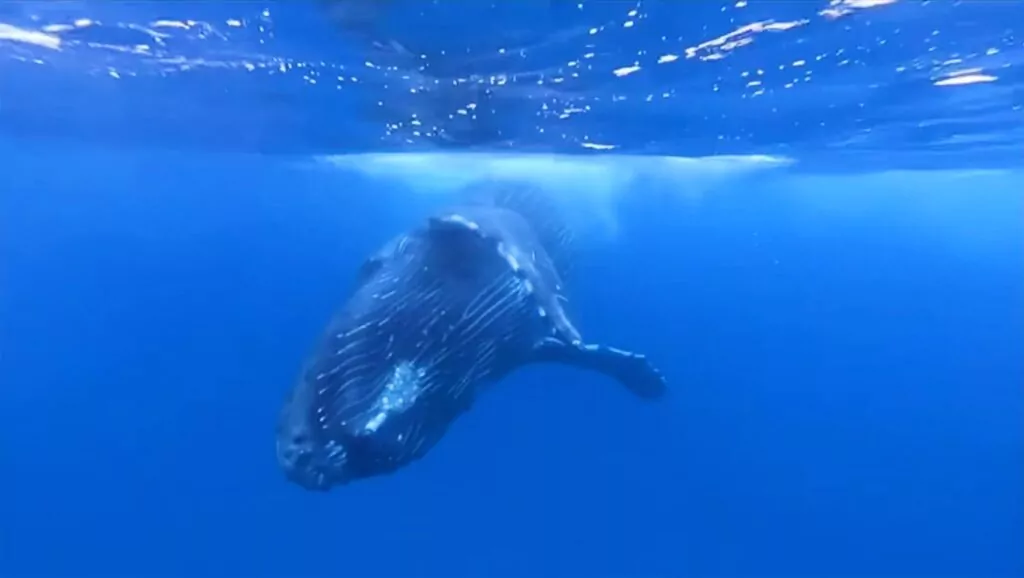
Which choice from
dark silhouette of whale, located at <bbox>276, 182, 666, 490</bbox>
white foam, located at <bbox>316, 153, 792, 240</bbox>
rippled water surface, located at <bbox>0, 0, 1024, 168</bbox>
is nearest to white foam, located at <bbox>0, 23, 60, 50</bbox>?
rippled water surface, located at <bbox>0, 0, 1024, 168</bbox>

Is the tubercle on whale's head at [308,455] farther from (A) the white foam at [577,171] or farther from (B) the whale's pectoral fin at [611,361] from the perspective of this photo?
(A) the white foam at [577,171]

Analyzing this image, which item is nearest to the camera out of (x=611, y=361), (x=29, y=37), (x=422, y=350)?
(x=422, y=350)

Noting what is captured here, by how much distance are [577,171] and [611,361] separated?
594 inches

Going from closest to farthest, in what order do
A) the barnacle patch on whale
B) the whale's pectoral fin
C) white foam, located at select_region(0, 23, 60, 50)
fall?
the barnacle patch on whale
the whale's pectoral fin
white foam, located at select_region(0, 23, 60, 50)

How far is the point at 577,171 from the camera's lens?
24.7 metres

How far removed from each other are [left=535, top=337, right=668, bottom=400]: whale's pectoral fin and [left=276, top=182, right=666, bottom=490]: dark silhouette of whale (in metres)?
0.01

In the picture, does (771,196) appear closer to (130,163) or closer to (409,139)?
(409,139)

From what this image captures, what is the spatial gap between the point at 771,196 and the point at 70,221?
30166 millimetres

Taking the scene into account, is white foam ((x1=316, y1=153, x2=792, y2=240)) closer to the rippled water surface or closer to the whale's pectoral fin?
the rippled water surface

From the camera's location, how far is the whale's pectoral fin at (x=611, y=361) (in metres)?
9.77

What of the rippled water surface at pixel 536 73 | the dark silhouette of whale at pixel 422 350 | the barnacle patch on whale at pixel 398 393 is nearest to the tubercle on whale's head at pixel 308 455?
the dark silhouette of whale at pixel 422 350

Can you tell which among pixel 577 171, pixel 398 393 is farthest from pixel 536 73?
pixel 577 171

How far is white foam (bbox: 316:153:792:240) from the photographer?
2303cm

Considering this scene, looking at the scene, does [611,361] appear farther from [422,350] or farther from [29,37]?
[29,37]
